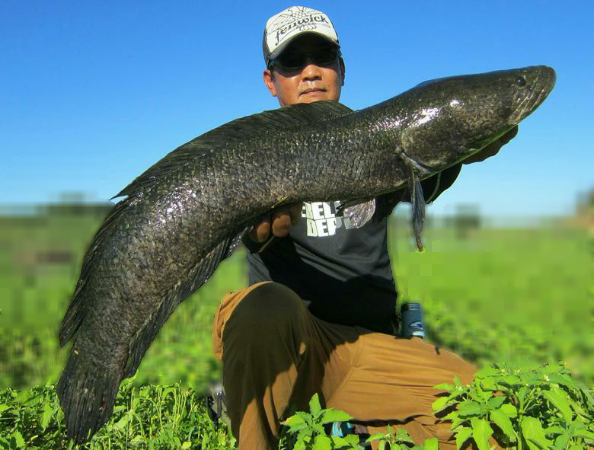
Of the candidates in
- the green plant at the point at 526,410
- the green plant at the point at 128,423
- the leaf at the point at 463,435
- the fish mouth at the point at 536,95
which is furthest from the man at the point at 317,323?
the leaf at the point at 463,435

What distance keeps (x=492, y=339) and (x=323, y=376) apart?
229 cm

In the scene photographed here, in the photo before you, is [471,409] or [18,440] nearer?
[471,409]

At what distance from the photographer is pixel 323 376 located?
Result: 3.22 m

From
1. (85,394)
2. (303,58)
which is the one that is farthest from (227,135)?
(303,58)

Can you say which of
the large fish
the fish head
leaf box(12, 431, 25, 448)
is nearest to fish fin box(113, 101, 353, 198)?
the large fish

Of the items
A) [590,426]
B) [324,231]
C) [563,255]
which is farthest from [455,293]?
[590,426]

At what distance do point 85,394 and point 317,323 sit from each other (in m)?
1.45

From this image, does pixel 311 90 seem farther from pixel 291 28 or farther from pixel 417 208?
pixel 417 208

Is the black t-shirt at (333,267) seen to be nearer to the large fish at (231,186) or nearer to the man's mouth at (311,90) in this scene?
the man's mouth at (311,90)

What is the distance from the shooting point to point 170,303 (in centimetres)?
226

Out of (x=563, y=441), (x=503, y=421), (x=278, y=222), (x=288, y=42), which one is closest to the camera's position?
(x=563, y=441)

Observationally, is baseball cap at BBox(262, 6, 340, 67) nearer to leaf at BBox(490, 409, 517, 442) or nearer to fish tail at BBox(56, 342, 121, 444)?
fish tail at BBox(56, 342, 121, 444)

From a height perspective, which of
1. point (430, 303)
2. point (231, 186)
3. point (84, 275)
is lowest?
point (430, 303)

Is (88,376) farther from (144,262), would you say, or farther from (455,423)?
(455,423)
